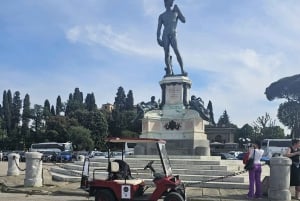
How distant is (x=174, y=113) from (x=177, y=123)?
68 centimetres

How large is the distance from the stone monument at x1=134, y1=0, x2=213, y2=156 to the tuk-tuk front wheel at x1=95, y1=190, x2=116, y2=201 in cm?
1189

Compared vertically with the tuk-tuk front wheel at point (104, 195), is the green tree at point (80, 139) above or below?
above

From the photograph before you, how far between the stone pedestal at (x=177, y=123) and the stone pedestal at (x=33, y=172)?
7.79 metres

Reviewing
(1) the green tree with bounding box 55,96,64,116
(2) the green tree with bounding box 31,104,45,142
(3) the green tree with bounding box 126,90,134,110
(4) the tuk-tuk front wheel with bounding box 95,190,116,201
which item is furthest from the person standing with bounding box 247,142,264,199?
(1) the green tree with bounding box 55,96,64,116

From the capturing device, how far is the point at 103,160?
20844 mm

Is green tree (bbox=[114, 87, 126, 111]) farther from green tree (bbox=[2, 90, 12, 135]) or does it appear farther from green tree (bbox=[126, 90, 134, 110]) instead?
green tree (bbox=[2, 90, 12, 135])

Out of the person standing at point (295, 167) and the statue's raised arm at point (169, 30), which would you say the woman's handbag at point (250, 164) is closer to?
the person standing at point (295, 167)

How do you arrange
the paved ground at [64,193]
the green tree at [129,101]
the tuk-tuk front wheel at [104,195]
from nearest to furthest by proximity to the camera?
1. the tuk-tuk front wheel at [104,195]
2. the paved ground at [64,193]
3. the green tree at [129,101]

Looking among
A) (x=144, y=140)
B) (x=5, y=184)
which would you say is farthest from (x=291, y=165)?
(x=5, y=184)

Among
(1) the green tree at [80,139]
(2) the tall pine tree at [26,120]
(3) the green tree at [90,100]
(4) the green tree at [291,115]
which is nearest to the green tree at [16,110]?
(2) the tall pine tree at [26,120]

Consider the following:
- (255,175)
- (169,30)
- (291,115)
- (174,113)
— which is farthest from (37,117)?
(255,175)

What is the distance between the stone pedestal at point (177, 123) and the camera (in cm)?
2359

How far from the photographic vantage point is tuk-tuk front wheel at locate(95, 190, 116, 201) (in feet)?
35.8

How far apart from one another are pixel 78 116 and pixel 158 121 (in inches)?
2584
